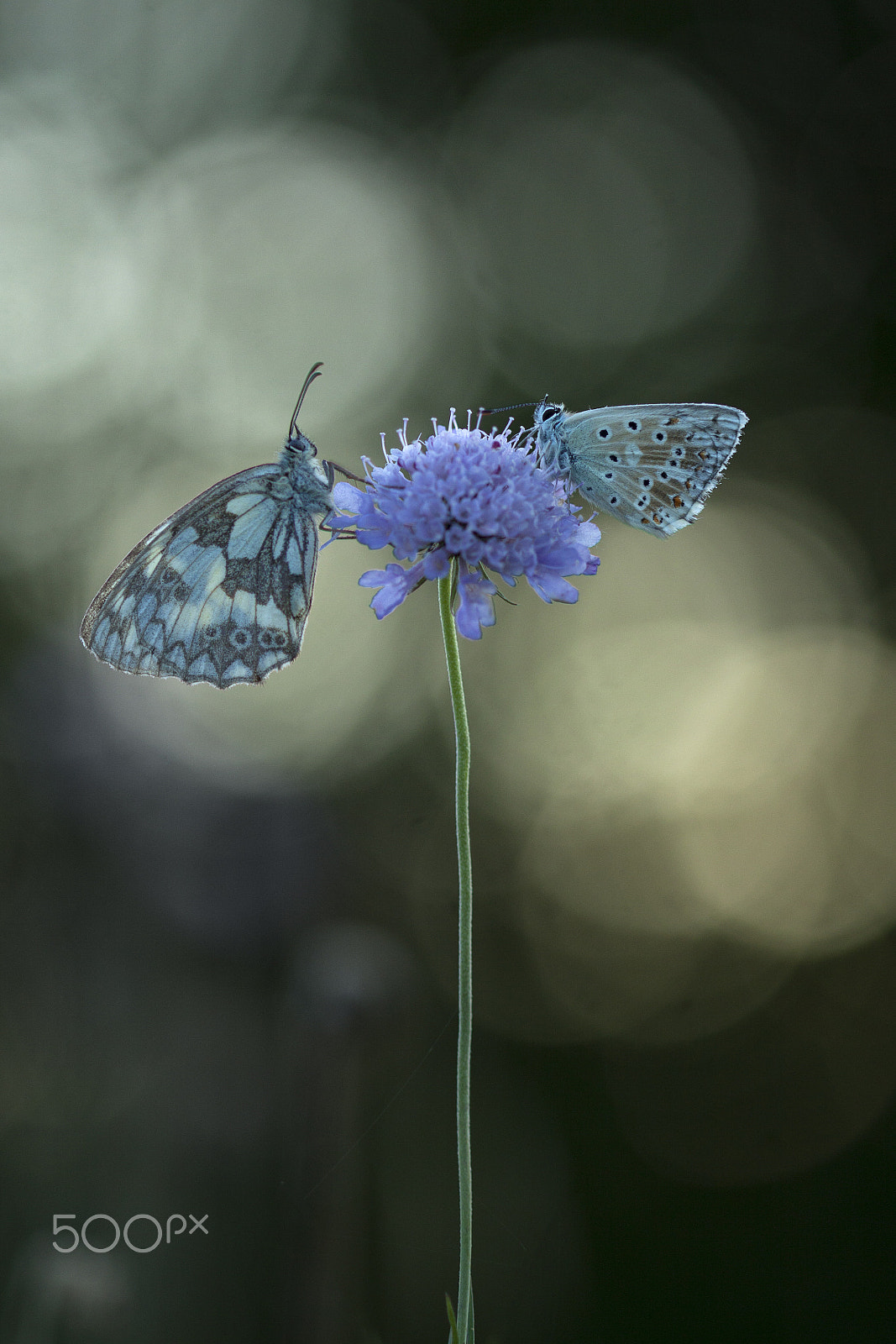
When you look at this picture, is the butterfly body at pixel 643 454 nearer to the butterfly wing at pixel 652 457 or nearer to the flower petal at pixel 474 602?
the butterfly wing at pixel 652 457

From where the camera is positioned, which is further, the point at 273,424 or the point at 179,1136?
the point at 273,424

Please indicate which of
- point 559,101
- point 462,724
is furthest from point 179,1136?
point 559,101

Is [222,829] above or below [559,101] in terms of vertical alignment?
below

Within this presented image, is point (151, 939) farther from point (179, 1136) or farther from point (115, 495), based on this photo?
point (115, 495)

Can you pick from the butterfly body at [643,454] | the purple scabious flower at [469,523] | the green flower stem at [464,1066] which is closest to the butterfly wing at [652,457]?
the butterfly body at [643,454]

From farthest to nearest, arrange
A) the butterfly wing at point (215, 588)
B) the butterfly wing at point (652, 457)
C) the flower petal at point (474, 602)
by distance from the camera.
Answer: the butterfly wing at point (215, 588)
the butterfly wing at point (652, 457)
the flower petal at point (474, 602)

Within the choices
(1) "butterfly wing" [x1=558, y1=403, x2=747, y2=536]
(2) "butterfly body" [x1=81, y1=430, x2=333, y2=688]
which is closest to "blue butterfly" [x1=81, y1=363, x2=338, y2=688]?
(2) "butterfly body" [x1=81, y1=430, x2=333, y2=688]

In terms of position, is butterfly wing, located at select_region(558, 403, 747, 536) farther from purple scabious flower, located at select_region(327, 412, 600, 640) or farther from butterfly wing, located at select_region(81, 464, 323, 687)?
butterfly wing, located at select_region(81, 464, 323, 687)

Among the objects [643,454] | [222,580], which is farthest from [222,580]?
[643,454]
